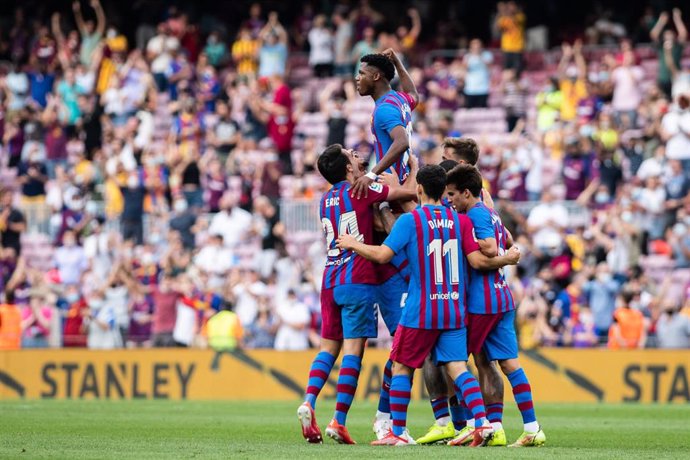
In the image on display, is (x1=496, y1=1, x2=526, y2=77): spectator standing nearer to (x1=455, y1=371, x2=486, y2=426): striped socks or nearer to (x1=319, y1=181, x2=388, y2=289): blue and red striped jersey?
(x1=319, y1=181, x2=388, y2=289): blue and red striped jersey

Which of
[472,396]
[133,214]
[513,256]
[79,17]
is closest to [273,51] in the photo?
[133,214]

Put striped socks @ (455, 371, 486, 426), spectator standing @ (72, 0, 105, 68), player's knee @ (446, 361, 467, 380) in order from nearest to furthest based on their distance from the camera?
1. striped socks @ (455, 371, 486, 426)
2. player's knee @ (446, 361, 467, 380)
3. spectator standing @ (72, 0, 105, 68)

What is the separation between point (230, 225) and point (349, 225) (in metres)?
15.0

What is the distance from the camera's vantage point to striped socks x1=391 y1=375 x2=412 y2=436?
457 inches

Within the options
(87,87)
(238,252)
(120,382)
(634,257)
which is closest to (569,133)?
(634,257)

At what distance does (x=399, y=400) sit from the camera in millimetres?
11617

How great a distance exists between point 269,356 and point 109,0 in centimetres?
1533

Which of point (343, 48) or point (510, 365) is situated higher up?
point (343, 48)

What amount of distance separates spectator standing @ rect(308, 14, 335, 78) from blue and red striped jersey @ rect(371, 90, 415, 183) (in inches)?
723

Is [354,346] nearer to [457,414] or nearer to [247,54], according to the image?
[457,414]

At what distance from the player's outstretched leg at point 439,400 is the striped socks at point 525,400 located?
624 mm

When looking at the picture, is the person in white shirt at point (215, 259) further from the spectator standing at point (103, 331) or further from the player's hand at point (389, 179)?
the player's hand at point (389, 179)

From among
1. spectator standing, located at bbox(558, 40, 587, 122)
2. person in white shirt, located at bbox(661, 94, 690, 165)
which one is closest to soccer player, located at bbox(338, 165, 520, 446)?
person in white shirt, located at bbox(661, 94, 690, 165)

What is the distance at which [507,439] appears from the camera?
41.8 ft
